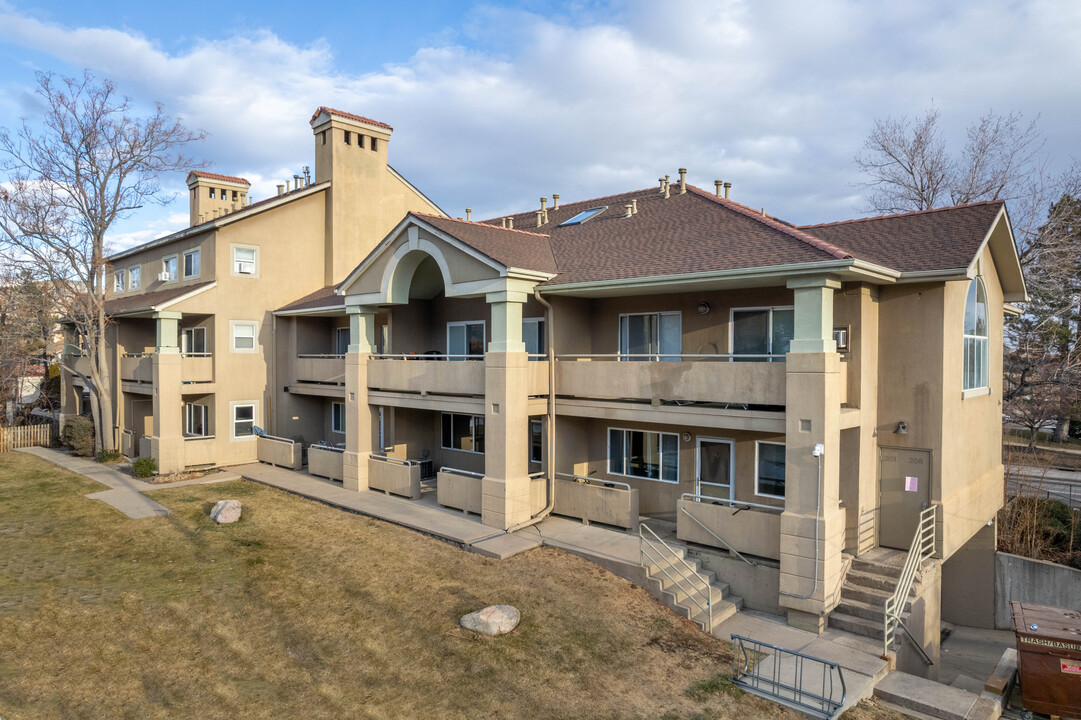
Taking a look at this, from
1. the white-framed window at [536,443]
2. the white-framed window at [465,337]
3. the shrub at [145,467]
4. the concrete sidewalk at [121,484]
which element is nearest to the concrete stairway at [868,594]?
the white-framed window at [536,443]

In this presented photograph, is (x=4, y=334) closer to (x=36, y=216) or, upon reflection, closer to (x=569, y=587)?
(x=36, y=216)

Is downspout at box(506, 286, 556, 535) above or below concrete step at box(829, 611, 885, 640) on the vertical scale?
above

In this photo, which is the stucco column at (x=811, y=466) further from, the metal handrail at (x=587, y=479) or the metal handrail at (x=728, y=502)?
the metal handrail at (x=587, y=479)

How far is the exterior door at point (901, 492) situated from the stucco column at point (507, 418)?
26.9 feet

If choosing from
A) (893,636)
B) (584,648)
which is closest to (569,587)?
(584,648)

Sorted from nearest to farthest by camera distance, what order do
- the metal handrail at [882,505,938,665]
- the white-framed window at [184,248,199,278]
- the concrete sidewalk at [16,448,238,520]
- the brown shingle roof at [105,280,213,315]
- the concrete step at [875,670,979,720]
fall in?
the concrete step at [875,670,979,720] < the metal handrail at [882,505,938,665] < the concrete sidewalk at [16,448,238,520] < the brown shingle roof at [105,280,213,315] < the white-framed window at [184,248,199,278]

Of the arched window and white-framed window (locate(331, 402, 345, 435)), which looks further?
white-framed window (locate(331, 402, 345, 435))

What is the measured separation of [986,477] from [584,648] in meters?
13.0

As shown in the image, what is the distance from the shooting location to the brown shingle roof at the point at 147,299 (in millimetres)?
23656

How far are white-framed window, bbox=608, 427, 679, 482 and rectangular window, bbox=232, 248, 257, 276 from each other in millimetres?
15699

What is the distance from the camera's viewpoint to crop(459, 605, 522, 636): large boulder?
1123 centimetres

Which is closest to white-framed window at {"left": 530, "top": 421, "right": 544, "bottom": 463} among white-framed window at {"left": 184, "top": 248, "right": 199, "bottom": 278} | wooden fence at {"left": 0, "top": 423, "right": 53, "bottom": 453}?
white-framed window at {"left": 184, "top": 248, "right": 199, "bottom": 278}

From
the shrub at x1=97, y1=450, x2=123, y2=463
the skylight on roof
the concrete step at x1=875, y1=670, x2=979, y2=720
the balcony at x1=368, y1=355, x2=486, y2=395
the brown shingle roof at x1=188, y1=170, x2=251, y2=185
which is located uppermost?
the brown shingle roof at x1=188, y1=170, x2=251, y2=185

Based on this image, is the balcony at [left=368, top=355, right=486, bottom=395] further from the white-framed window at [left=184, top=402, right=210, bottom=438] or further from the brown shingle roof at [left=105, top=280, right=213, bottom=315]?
the white-framed window at [left=184, top=402, right=210, bottom=438]
